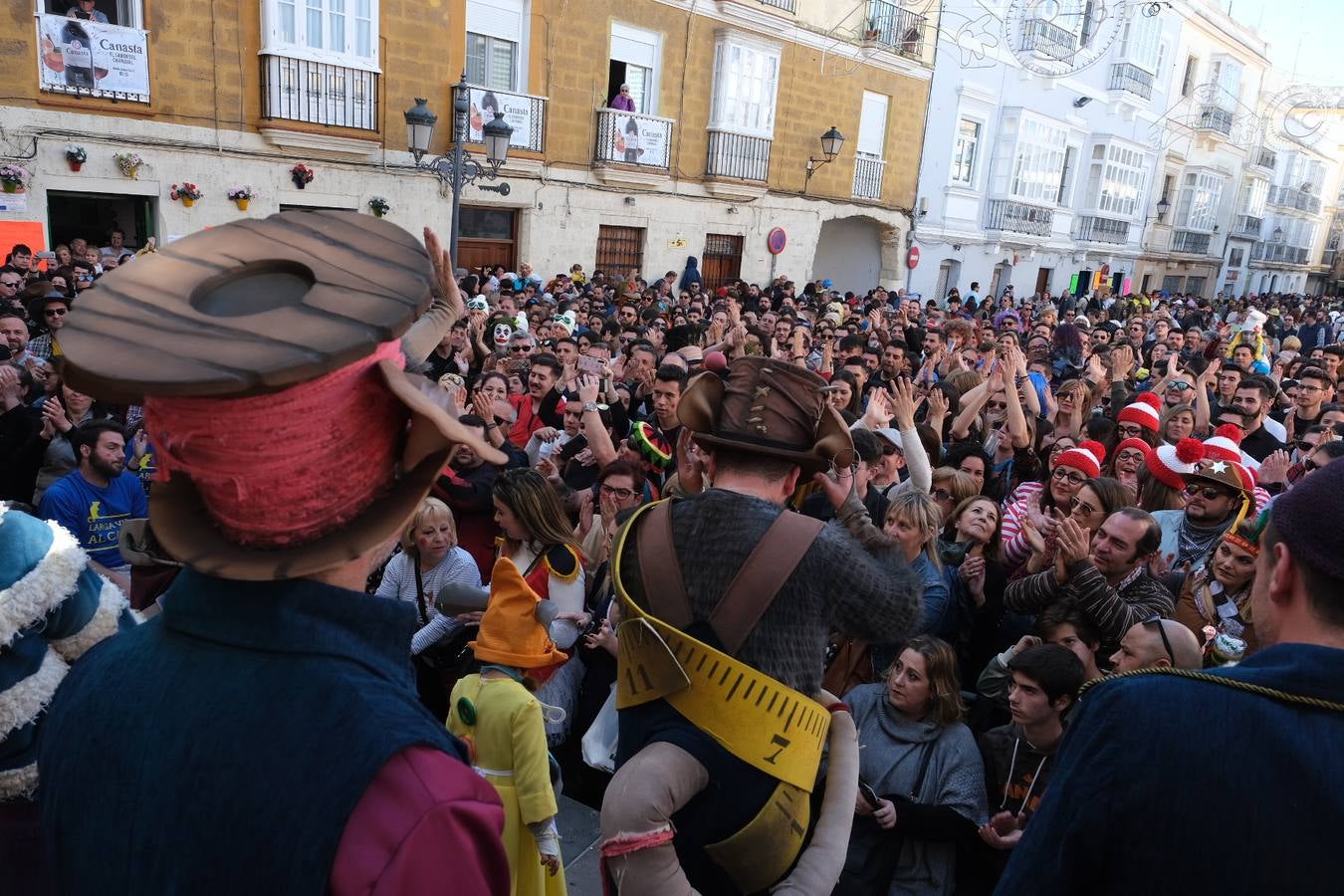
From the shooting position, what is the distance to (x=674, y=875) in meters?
1.81

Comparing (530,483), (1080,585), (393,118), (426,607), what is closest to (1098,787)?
(1080,585)

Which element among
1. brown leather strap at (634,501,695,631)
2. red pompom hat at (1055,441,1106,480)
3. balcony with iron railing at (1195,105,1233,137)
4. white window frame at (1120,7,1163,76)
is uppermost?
white window frame at (1120,7,1163,76)

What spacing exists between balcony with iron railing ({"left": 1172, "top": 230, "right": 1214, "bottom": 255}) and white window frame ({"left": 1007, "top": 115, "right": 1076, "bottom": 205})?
36.8 feet

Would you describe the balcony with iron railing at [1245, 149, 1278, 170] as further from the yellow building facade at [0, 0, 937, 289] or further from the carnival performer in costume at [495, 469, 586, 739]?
the carnival performer in costume at [495, 469, 586, 739]

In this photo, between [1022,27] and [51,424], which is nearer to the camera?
[51,424]

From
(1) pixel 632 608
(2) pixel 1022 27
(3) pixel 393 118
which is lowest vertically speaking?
(1) pixel 632 608

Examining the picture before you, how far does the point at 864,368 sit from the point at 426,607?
4.64m

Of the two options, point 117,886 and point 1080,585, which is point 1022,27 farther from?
point 117,886

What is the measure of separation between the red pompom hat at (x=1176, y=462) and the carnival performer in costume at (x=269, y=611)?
14.9ft

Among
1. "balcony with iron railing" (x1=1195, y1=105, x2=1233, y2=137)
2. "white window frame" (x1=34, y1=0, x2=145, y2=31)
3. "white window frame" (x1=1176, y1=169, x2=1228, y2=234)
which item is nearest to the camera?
"white window frame" (x1=34, y1=0, x2=145, y2=31)

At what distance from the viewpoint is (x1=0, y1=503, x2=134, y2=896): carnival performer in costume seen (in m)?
1.78

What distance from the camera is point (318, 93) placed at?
12977 mm

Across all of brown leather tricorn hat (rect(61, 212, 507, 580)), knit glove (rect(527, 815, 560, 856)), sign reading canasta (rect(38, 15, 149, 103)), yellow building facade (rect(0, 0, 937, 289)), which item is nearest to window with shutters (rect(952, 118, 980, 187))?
yellow building facade (rect(0, 0, 937, 289))

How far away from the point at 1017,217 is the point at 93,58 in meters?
22.0
